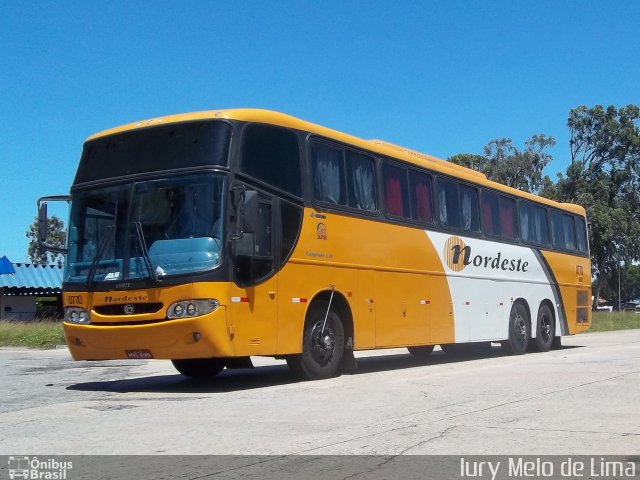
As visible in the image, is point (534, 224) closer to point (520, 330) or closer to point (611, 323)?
point (520, 330)

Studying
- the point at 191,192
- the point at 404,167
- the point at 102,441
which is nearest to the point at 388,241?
the point at 404,167

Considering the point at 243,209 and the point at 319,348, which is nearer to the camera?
the point at 243,209

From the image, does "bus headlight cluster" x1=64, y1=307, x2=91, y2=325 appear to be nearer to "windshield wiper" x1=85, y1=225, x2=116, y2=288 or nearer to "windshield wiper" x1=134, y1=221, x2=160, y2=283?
"windshield wiper" x1=85, y1=225, x2=116, y2=288

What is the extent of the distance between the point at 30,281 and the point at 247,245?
102 feet

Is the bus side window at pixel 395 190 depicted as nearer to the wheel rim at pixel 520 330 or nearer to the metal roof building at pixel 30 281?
the wheel rim at pixel 520 330

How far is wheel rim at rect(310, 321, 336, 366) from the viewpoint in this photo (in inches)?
447

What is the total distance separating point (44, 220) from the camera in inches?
428

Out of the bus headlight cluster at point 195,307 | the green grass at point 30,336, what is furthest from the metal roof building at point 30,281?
the bus headlight cluster at point 195,307

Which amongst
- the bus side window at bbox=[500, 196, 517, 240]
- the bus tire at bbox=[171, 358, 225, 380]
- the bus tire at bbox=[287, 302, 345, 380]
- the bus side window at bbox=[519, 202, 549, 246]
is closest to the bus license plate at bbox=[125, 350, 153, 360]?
the bus tire at bbox=[171, 358, 225, 380]

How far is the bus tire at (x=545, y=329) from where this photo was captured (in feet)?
60.6

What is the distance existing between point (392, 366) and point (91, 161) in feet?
22.9

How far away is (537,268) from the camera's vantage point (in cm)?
1845

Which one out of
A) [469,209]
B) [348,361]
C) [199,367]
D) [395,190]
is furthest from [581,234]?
[199,367]

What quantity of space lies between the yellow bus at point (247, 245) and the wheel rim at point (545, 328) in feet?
17.0
